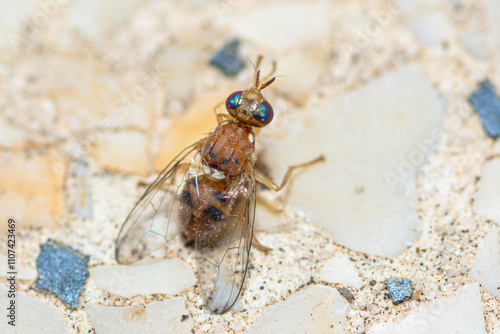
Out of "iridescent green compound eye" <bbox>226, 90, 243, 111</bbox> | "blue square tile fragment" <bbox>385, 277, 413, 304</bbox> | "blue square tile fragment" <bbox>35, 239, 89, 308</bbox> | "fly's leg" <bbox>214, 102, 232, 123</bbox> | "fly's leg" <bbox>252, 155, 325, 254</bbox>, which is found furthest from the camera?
"fly's leg" <bbox>214, 102, 232, 123</bbox>

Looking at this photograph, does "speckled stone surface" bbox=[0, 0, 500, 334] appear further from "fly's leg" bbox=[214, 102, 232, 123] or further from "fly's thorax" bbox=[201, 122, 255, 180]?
"fly's thorax" bbox=[201, 122, 255, 180]

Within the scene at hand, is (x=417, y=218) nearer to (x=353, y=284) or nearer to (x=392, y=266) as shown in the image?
(x=392, y=266)

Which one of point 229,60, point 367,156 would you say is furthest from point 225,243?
point 229,60

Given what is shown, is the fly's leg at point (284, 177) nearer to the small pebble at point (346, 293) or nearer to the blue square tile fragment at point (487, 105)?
the small pebble at point (346, 293)

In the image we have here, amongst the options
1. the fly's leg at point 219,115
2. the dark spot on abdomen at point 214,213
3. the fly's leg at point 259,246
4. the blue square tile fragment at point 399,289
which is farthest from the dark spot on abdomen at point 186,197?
the blue square tile fragment at point 399,289

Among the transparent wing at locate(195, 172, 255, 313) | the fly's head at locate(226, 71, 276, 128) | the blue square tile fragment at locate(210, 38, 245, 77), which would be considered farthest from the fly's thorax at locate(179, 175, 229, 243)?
the blue square tile fragment at locate(210, 38, 245, 77)

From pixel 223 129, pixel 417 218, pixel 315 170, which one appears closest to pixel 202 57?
pixel 223 129
